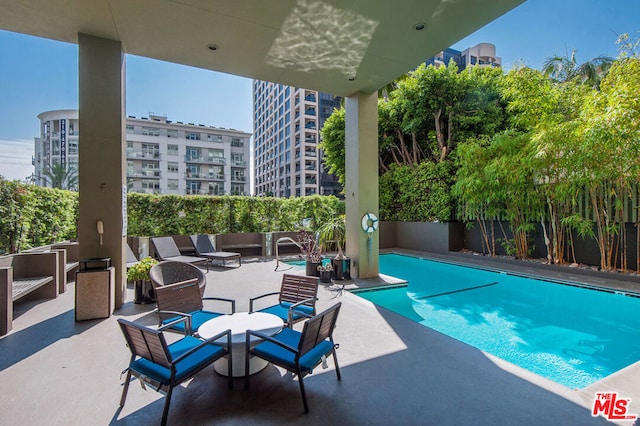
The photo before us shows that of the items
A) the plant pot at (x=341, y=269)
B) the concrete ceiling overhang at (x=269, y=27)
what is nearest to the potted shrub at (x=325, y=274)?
the plant pot at (x=341, y=269)

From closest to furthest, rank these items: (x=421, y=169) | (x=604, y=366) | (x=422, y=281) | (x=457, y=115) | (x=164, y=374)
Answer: (x=164, y=374), (x=604, y=366), (x=422, y=281), (x=457, y=115), (x=421, y=169)

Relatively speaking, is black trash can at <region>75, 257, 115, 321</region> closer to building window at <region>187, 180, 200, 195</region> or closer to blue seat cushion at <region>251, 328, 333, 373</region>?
blue seat cushion at <region>251, 328, 333, 373</region>

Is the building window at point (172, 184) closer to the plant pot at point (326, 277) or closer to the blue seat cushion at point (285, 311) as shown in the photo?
the plant pot at point (326, 277)

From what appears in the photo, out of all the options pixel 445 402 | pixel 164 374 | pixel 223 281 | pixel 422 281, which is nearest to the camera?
pixel 164 374

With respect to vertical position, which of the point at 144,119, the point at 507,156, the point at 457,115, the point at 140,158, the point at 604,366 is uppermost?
the point at 144,119

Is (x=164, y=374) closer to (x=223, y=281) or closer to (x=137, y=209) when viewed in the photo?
(x=223, y=281)

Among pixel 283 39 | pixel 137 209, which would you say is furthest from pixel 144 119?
pixel 283 39

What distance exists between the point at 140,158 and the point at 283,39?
141 ft

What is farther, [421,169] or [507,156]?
[421,169]

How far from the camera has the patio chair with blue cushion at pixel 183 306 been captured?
2.99m

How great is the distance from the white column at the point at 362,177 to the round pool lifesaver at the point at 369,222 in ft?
0.26

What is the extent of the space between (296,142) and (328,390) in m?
49.0

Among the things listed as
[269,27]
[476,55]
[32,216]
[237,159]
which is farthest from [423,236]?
[476,55]

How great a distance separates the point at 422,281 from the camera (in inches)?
302
